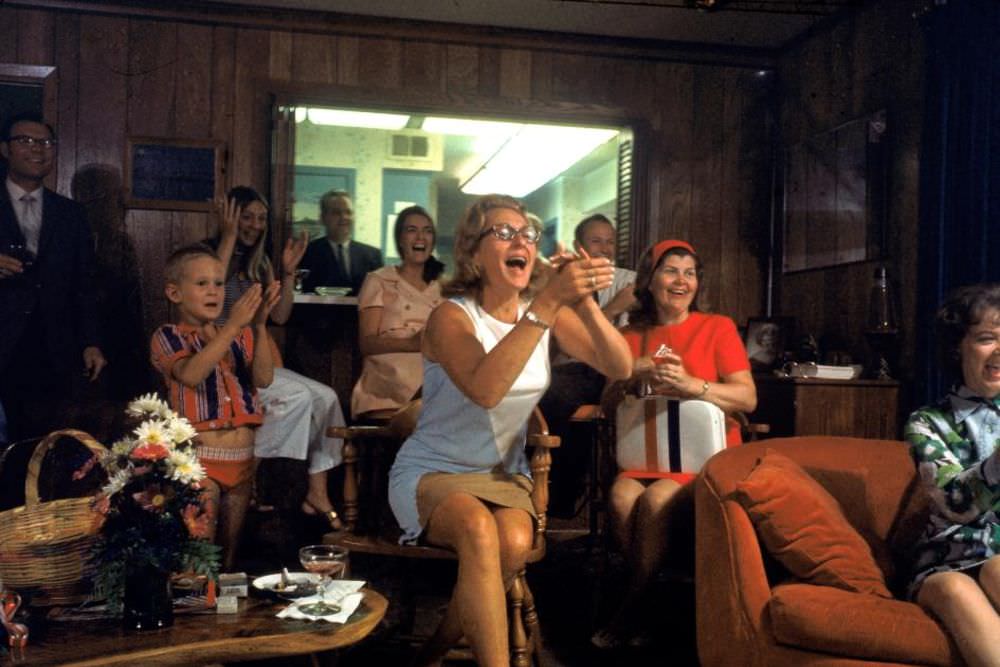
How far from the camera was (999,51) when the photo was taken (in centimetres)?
337

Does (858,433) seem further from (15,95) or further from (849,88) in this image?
(15,95)

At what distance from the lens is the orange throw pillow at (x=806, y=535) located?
84.4 inches

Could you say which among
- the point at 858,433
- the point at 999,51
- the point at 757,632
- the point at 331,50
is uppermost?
the point at 331,50

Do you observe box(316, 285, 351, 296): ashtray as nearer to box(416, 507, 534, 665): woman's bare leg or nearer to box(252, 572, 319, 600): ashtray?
box(416, 507, 534, 665): woman's bare leg

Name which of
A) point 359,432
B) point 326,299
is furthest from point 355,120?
point 359,432

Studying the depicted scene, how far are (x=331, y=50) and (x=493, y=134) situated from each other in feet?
7.32

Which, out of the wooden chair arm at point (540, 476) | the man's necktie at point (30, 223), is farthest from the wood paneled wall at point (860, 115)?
the man's necktie at point (30, 223)

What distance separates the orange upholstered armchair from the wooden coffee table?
0.84 meters

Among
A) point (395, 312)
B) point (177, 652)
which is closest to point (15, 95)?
point (395, 312)

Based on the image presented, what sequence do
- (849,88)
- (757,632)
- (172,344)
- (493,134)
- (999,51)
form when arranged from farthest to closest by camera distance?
(493,134), (849,88), (999,51), (172,344), (757,632)

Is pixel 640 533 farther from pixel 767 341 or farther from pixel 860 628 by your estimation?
pixel 767 341

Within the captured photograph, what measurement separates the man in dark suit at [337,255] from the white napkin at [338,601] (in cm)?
307

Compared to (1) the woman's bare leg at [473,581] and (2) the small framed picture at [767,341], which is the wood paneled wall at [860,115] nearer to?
(2) the small framed picture at [767,341]

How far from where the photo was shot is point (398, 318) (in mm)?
4090
